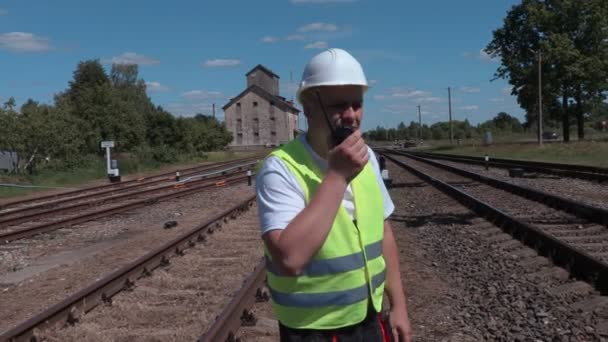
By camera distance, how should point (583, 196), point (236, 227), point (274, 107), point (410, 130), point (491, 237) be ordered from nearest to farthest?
point (491, 237) → point (236, 227) → point (583, 196) → point (274, 107) → point (410, 130)

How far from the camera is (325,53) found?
2.33 m

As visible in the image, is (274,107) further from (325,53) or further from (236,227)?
(325,53)

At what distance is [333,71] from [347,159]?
1.17 ft

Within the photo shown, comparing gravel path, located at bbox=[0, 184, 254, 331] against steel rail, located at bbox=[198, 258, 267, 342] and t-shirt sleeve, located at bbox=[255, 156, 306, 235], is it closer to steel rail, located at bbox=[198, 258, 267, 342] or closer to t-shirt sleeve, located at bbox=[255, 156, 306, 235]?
steel rail, located at bbox=[198, 258, 267, 342]

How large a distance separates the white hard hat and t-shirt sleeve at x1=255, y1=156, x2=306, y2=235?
300 mm

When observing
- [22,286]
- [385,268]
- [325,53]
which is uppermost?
[325,53]

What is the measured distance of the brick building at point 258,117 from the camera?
105 meters

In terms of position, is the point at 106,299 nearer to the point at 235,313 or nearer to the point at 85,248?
the point at 235,313

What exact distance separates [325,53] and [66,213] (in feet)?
52.7

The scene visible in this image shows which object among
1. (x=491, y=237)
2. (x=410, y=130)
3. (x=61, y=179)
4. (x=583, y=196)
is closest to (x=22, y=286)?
(x=491, y=237)

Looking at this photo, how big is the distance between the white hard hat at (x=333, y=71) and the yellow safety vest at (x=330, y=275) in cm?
23

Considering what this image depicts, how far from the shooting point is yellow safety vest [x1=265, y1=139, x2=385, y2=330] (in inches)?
85.7

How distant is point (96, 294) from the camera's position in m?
6.94

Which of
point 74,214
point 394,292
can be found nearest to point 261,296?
point 394,292
